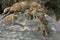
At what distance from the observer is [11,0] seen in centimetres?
454

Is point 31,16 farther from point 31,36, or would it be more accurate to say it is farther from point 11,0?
point 11,0

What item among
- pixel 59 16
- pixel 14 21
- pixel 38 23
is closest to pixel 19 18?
pixel 14 21

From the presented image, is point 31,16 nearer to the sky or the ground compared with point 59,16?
nearer to the sky

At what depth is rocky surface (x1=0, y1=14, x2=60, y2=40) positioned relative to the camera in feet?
7.61

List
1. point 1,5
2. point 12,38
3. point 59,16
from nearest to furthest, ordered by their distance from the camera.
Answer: point 12,38, point 1,5, point 59,16

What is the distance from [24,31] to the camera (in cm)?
244

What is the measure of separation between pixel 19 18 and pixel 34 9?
0.71 feet

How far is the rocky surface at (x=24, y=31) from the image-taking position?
2.32 metres

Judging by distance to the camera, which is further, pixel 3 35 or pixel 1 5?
pixel 1 5

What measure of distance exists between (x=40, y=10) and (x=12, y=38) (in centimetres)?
60

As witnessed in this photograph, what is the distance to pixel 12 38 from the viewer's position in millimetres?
2295

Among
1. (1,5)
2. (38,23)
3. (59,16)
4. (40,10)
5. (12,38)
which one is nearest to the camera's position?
(12,38)

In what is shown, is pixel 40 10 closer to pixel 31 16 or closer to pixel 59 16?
pixel 31 16

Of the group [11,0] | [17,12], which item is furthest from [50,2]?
[17,12]
